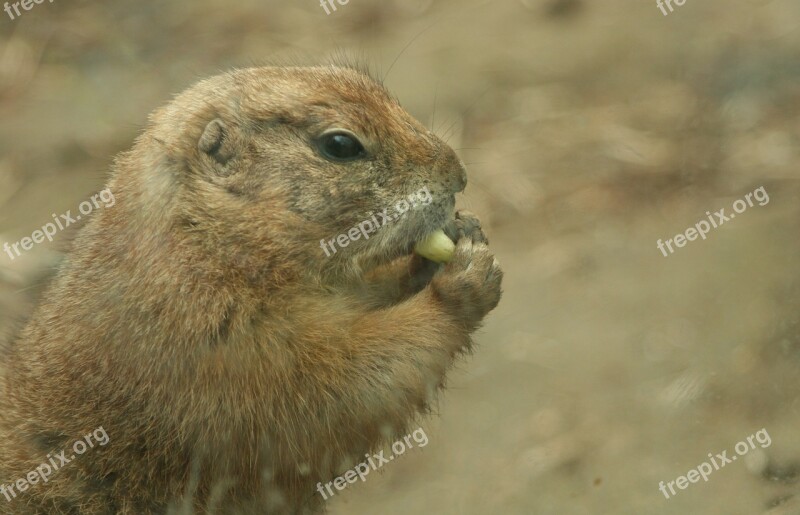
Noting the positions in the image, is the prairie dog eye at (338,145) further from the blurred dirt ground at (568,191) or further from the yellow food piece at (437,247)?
the blurred dirt ground at (568,191)

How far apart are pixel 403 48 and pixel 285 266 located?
19.4 feet

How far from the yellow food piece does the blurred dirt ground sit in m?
1.61

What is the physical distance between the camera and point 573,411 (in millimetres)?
6922

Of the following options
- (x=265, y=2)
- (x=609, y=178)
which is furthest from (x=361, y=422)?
(x=265, y=2)

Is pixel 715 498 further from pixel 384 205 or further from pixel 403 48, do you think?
pixel 403 48

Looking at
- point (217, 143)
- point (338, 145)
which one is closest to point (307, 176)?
point (338, 145)

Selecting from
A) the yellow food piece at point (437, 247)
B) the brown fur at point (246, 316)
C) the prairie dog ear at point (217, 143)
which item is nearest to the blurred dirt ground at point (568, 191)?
the brown fur at point (246, 316)

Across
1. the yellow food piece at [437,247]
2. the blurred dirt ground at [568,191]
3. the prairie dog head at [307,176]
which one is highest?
the prairie dog head at [307,176]

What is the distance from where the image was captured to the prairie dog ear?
4.51 metres

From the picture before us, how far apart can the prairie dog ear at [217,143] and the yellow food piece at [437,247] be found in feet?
2.95

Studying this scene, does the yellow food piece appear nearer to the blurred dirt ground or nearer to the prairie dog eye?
the prairie dog eye

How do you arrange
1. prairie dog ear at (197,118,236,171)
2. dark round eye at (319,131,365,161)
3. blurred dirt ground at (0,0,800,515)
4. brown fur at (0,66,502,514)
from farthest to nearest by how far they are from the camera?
blurred dirt ground at (0,0,800,515), prairie dog ear at (197,118,236,171), dark round eye at (319,131,365,161), brown fur at (0,66,502,514)

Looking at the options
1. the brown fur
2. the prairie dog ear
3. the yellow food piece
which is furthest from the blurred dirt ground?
the yellow food piece

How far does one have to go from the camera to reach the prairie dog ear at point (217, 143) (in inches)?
177
